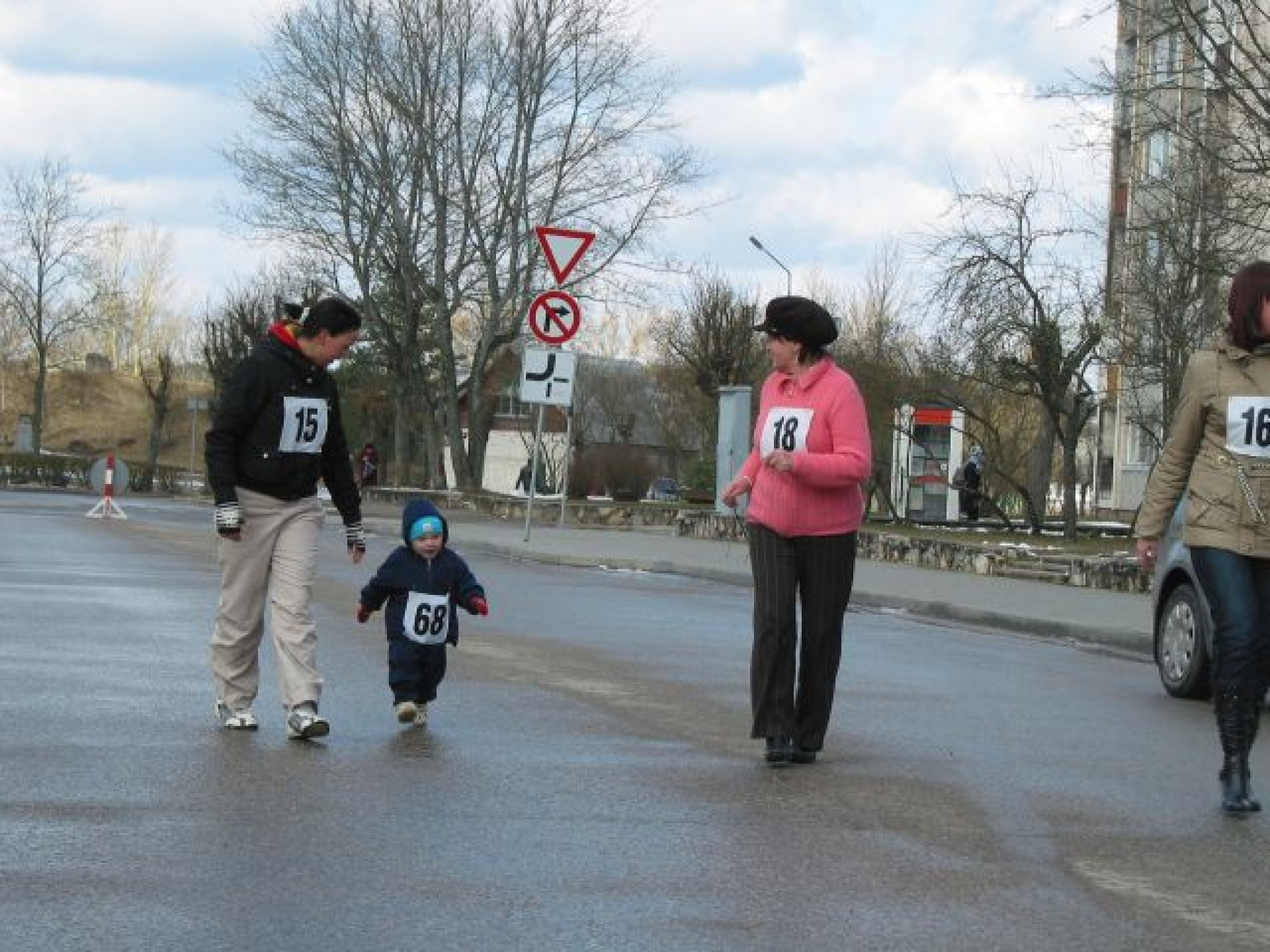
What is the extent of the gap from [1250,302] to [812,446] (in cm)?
169

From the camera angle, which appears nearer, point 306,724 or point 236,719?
point 306,724

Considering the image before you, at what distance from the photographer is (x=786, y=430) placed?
8266mm

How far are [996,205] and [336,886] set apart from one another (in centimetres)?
2820

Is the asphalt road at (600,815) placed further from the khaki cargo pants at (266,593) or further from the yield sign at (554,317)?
the yield sign at (554,317)

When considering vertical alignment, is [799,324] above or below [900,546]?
above

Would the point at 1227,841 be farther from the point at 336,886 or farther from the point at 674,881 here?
the point at 336,886

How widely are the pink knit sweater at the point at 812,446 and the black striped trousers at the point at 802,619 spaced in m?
0.06

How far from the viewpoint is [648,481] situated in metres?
68.9

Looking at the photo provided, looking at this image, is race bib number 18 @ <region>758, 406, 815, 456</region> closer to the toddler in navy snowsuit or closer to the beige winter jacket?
the beige winter jacket

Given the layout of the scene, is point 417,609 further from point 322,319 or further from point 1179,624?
point 1179,624

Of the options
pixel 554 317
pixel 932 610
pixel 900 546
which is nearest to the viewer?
pixel 932 610

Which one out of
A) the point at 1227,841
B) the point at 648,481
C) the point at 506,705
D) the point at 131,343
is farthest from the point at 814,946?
the point at 131,343

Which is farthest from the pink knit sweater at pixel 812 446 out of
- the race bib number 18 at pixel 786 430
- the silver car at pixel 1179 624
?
the silver car at pixel 1179 624

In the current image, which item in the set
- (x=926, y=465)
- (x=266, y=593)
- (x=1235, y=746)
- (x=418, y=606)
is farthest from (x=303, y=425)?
(x=926, y=465)
